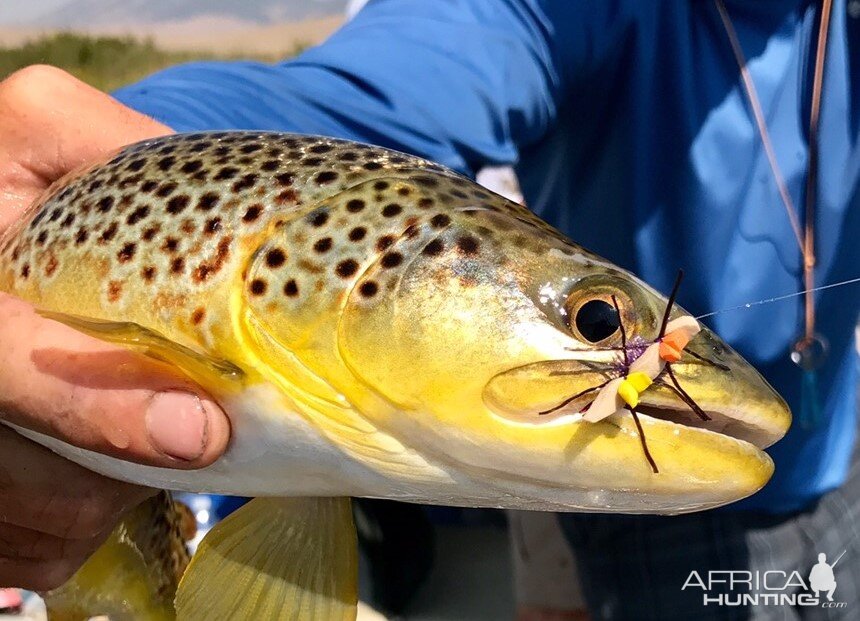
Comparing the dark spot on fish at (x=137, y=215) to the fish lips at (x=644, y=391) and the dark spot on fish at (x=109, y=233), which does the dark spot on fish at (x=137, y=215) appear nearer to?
the dark spot on fish at (x=109, y=233)

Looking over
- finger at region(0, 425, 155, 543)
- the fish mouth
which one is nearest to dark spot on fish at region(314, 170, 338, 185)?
the fish mouth

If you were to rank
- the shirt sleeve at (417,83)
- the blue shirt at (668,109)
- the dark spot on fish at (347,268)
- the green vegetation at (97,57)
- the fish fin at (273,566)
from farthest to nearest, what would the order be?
the green vegetation at (97,57)
the blue shirt at (668,109)
the shirt sleeve at (417,83)
the fish fin at (273,566)
the dark spot on fish at (347,268)

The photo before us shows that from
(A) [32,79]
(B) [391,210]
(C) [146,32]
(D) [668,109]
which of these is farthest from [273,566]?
(C) [146,32]

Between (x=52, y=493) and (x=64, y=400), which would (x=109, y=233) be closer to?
(x=64, y=400)

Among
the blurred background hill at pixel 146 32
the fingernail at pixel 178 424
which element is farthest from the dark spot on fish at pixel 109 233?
the blurred background hill at pixel 146 32

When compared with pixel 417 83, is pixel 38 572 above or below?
below
